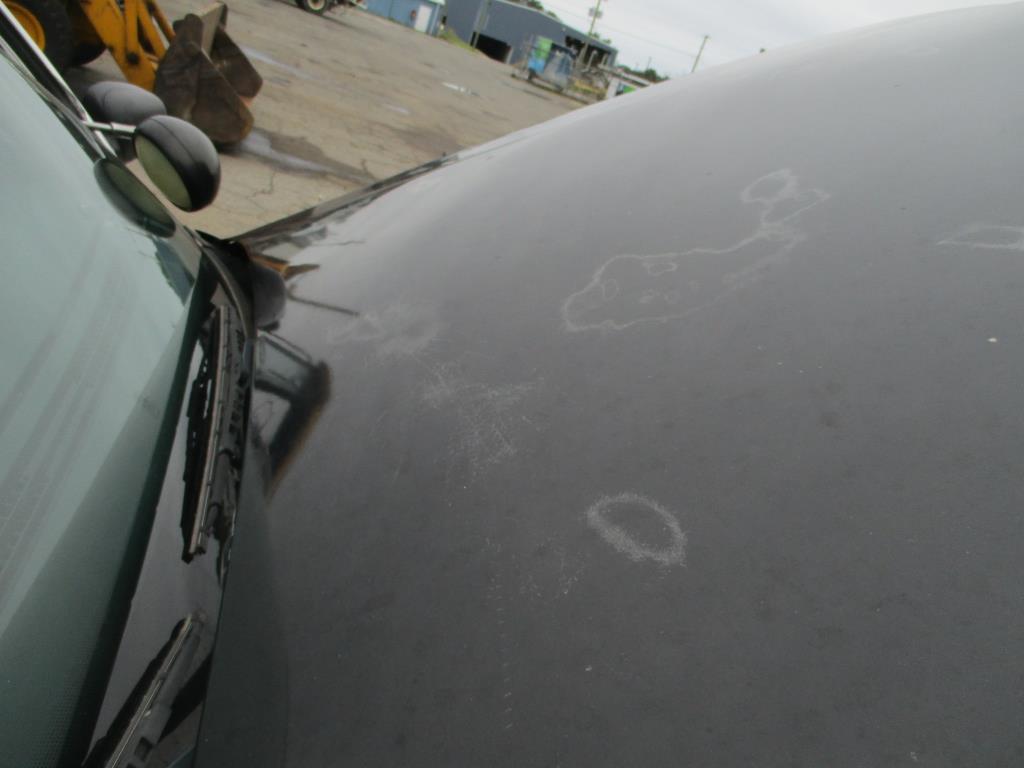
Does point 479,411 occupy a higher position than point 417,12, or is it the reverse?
point 417,12

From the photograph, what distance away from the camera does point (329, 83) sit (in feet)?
32.8

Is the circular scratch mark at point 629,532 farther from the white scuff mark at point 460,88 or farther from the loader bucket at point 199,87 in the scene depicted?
the white scuff mark at point 460,88

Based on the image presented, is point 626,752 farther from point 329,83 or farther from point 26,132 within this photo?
point 329,83

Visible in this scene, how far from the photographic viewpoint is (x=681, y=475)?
76cm

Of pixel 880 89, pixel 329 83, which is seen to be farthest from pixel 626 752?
pixel 329 83

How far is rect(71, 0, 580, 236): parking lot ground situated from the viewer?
5328 millimetres

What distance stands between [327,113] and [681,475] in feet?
28.1

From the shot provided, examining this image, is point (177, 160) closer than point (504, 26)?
Yes

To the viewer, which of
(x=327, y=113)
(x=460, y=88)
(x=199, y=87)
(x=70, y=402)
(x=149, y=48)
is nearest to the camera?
(x=70, y=402)

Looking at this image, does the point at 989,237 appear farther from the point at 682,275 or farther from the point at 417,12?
the point at 417,12

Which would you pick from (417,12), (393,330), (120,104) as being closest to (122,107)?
(120,104)

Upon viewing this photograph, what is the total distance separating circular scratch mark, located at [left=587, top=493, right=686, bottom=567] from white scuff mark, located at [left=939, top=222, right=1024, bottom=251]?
54cm

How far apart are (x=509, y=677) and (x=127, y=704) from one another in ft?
1.23

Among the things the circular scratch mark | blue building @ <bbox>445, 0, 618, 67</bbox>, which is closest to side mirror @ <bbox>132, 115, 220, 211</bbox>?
the circular scratch mark
